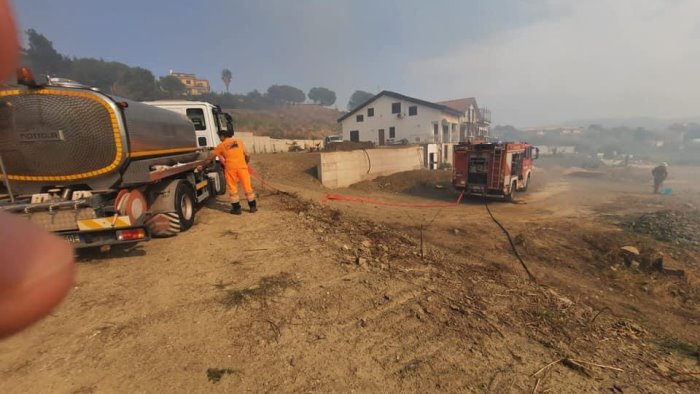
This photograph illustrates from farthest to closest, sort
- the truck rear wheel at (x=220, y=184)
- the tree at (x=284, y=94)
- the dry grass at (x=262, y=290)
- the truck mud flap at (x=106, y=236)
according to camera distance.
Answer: the tree at (x=284, y=94)
the truck rear wheel at (x=220, y=184)
the truck mud flap at (x=106, y=236)
the dry grass at (x=262, y=290)

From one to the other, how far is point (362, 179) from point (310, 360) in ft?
51.4

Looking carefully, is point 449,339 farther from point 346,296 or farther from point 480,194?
point 480,194

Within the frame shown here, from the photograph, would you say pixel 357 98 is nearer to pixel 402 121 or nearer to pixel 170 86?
pixel 170 86

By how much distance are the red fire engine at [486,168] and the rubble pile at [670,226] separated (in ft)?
14.5

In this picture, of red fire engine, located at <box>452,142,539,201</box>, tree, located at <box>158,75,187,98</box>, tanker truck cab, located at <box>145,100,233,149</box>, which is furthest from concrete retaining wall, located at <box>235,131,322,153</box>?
tree, located at <box>158,75,187,98</box>

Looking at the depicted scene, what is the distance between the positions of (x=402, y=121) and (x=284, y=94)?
8455cm

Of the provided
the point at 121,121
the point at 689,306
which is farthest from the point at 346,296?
the point at 689,306

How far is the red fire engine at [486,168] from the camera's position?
46.4 feet

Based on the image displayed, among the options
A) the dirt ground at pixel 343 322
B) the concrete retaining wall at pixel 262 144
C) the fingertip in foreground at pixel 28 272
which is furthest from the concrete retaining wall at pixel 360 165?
the fingertip in foreground at pixel 28 272

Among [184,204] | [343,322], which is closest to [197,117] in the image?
[184,204]

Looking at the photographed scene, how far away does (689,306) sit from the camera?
5926 millimetres

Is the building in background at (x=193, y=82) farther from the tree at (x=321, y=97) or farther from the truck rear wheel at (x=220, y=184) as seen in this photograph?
the truck rear wheel at (x=220, y=184)

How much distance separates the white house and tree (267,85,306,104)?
77447 mm

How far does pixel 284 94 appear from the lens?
116m
